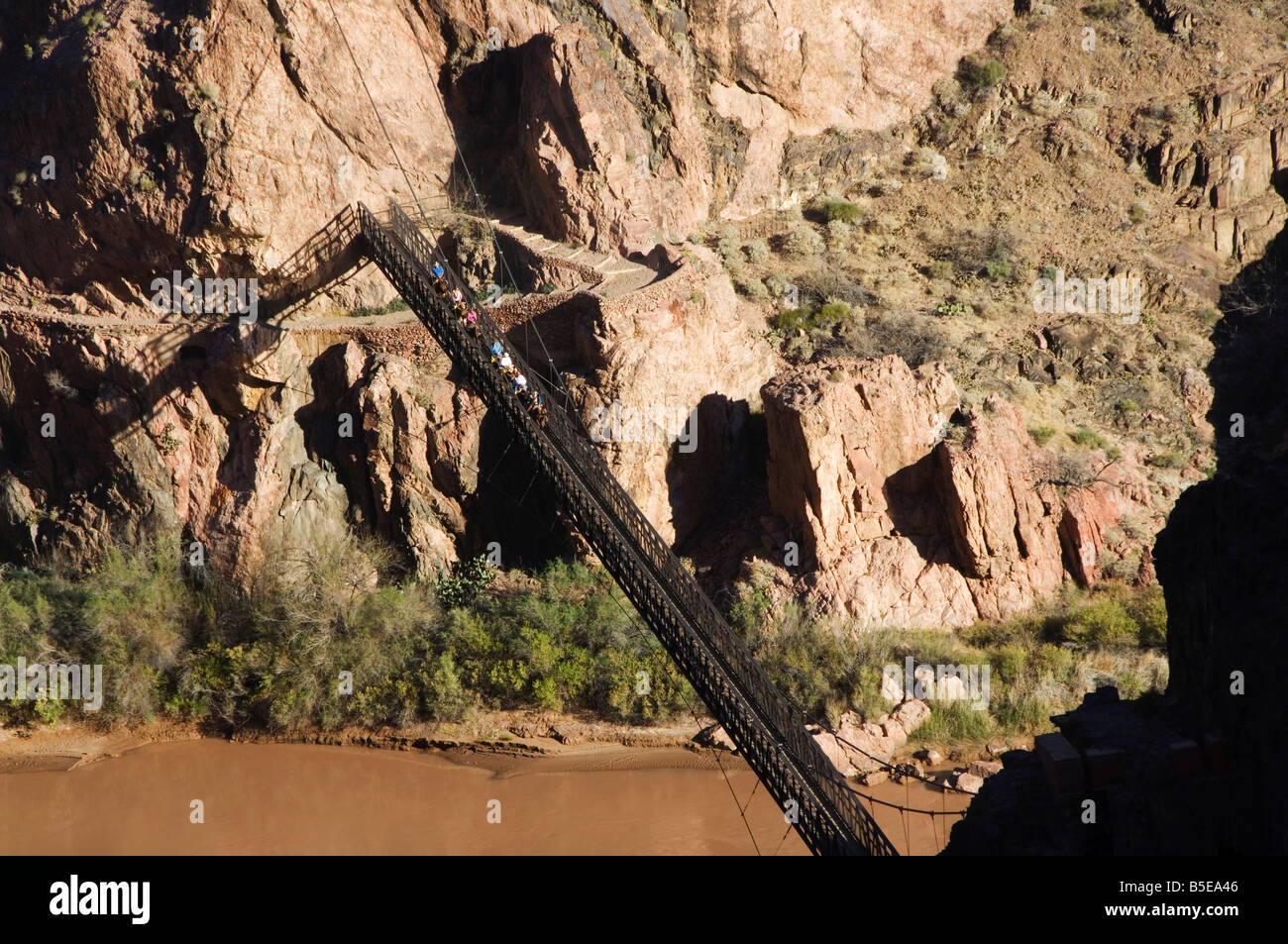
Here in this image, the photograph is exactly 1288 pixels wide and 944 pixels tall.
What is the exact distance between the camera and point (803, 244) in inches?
1168

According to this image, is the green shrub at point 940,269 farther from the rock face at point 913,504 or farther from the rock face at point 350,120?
the rock face at point 913,504

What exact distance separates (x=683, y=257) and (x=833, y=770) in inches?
501

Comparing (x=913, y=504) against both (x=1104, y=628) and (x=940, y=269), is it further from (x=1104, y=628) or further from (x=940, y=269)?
(x=940, y=269)

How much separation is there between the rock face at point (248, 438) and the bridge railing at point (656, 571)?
95.6 inches

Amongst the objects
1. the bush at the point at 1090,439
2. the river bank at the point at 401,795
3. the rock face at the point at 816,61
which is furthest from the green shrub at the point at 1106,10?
the river bank at the point at 401,795

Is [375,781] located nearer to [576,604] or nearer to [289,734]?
[289,734]

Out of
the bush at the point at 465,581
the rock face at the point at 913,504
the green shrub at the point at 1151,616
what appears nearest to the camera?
the green shrub at the point at 1151,616

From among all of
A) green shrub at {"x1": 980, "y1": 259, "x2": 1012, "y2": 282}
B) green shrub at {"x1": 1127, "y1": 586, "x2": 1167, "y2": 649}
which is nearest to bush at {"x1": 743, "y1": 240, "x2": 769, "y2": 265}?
green shrub at {"x1": 980, "y1": 259, "x2": 1012, "y2": 282}

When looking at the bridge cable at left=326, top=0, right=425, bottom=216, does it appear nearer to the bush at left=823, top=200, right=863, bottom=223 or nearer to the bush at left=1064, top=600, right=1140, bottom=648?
the bush at left=823, top=200, right=863, bottom=223

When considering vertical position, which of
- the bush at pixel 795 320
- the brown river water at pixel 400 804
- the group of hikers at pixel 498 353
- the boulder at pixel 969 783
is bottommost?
the brown river water at pixel 400 804

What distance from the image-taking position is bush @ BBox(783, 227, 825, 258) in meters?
29.6

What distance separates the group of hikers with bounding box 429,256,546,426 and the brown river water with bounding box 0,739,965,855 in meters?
6.39

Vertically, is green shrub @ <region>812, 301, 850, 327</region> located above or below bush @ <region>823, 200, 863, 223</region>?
below

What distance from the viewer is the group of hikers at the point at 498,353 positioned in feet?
66.8
